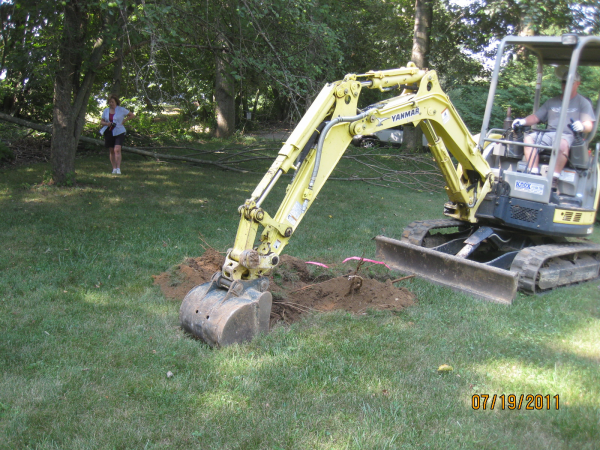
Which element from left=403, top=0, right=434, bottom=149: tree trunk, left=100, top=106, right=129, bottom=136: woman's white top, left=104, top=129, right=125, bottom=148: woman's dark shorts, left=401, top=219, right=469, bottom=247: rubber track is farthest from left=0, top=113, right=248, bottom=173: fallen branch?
left=403, top=0, right=434, bottom=149: tree trunk

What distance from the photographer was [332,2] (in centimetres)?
1218

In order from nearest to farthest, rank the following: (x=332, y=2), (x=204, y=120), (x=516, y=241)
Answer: (x=516, y=241), (x=332, y=2), (x=204, y=120)

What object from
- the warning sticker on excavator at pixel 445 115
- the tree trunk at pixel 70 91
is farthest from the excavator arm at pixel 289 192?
the tree trunk at pixel 70 91

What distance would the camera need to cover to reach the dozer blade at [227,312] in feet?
14.5

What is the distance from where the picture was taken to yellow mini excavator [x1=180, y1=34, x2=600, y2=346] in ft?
15.3

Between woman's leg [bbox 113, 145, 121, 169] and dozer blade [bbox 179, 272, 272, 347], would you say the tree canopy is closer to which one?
woman's leg [bbox 113, 145, 121, 169]

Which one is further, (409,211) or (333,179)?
(333,179)

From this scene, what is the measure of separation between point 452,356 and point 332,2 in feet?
32.4

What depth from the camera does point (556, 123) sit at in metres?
6.63

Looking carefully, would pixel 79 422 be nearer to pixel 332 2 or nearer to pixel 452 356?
pixel 452 356

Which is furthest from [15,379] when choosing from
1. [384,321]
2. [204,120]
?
[204,120]

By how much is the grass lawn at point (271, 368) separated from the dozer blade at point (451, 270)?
0.83ft

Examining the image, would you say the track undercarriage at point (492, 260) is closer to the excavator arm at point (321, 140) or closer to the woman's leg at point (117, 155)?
the excavator arm at point (321, 140)
